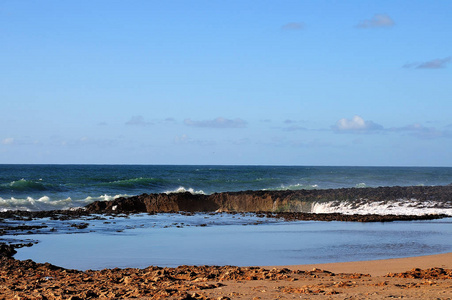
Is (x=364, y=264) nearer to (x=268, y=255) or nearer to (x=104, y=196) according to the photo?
(x=268, y=255)

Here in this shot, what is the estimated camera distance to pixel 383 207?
30453mm

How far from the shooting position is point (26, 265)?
→ 12.4 m

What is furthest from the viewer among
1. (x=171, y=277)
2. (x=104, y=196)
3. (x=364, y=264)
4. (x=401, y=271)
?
(x=104, y=196)

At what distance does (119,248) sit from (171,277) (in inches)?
232

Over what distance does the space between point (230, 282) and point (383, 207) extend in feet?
73.4

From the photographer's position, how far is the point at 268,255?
14.5 meters

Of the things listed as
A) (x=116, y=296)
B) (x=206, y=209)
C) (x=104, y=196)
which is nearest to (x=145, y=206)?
(x=206, y=209)

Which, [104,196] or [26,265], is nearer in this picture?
[26,265]

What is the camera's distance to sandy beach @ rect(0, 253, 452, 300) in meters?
8.60

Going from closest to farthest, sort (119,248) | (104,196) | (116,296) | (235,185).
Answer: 1. (116,296)
2. (119,248)
3. (104,196)
4. (235,185)

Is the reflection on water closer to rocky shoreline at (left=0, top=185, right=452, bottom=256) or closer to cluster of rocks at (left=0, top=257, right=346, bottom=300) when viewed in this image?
cluster of rocks at (left=0, top=257, right=346, bottom=300)

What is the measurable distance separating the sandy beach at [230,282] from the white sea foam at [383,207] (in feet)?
55.7

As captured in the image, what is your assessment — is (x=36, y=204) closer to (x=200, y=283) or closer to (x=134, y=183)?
(x=134, y=183)

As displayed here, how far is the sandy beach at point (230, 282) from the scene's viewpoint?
28.2 feet
